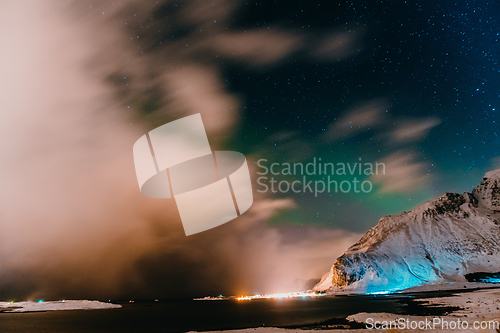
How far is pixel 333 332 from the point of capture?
3172 cm

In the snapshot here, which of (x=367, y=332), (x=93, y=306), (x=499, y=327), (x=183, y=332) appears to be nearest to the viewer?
(x=499, y=327)

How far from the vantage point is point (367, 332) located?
28922 mm

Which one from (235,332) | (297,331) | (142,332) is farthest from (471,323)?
(142,332)

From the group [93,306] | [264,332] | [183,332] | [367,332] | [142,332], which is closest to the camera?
[367,332]

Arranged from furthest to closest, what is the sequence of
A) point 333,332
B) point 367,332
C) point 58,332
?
point 58,332 → point 333,332 → point 367,332

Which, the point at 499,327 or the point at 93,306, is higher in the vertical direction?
the point at 499,327

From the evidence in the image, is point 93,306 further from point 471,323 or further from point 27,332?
point 471,323

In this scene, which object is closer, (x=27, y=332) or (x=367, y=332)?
(x=367, y=332)

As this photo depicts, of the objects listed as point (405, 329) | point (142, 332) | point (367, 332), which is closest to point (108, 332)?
point (142, 332)

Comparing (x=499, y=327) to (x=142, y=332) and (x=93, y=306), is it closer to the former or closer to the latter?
(x=142, y=332)

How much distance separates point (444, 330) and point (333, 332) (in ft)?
35.5

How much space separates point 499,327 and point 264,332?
23.3 m

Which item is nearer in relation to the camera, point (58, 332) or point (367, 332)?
point (367, 332)

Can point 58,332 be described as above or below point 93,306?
above
